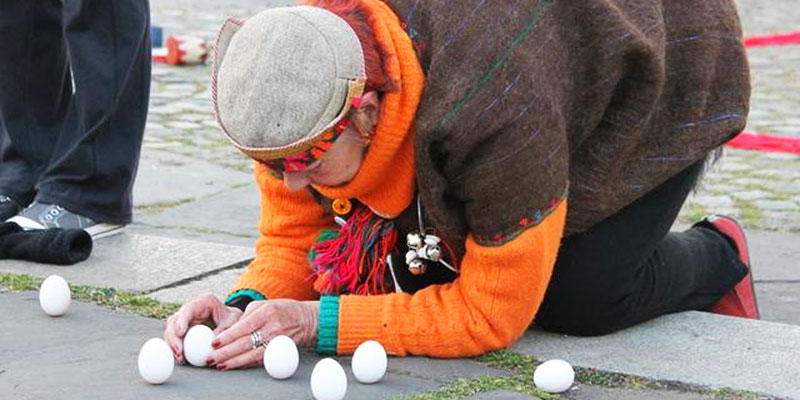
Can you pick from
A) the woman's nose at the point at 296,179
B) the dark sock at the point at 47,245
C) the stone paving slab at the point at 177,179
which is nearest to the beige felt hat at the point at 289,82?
the woman's nose at the point at 296,179

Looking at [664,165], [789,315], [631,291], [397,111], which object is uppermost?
[397,111]

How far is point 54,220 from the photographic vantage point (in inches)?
154

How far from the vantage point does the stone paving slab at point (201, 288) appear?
11.3 feet

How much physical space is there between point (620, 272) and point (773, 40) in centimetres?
638

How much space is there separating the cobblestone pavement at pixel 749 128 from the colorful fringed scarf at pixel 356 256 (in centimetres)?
187

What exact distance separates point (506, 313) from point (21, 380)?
37.8 inches

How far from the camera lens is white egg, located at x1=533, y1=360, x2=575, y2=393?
277 cm

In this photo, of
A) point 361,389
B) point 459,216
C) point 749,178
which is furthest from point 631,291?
point 749,178

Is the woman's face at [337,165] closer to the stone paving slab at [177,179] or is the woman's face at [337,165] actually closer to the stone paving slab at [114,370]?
the stone paving slab at [114,370]

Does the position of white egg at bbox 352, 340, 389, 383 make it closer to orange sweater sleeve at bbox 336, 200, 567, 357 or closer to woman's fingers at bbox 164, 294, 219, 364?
orange sweater sleeve at bbox 336, 200, 567, 357

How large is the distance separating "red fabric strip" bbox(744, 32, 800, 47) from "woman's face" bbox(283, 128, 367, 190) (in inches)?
262

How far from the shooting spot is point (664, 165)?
303cm

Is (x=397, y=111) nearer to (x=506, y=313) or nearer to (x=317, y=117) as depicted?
(x=317, y=117)

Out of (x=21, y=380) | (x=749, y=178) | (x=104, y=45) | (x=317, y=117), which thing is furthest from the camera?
(x=749, y=178)
